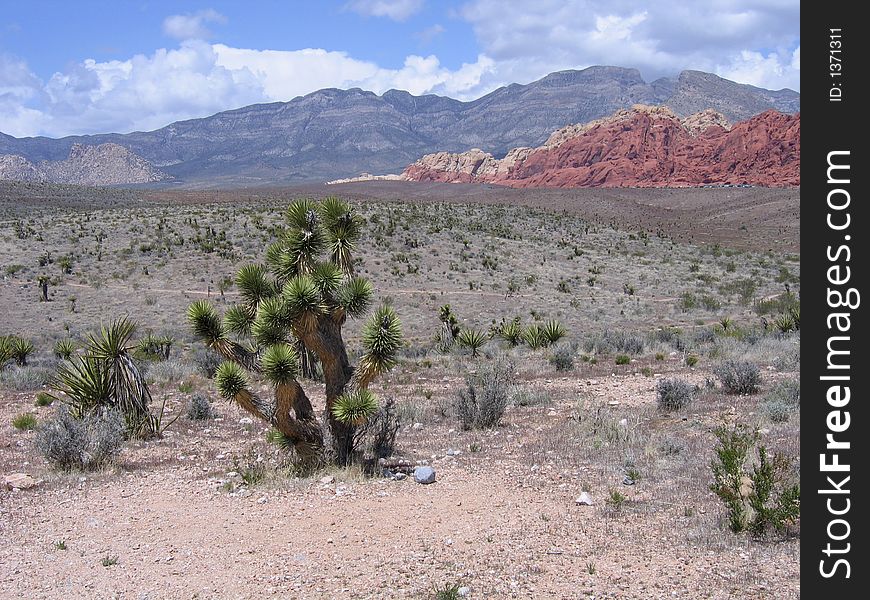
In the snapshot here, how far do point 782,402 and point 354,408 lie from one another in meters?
6.05

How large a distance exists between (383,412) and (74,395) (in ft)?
15.4

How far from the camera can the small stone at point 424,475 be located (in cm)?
738

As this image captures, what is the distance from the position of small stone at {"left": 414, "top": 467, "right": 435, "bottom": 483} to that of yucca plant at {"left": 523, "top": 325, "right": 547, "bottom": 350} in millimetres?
12312

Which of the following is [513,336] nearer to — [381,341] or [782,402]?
[782,402]

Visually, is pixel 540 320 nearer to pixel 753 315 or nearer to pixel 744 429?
pixel 753 315

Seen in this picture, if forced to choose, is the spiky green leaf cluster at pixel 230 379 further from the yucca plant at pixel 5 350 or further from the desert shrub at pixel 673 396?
the yucca plant at pixel 5 350

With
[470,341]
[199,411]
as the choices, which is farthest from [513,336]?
[199,411]

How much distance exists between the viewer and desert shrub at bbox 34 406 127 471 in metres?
8.04

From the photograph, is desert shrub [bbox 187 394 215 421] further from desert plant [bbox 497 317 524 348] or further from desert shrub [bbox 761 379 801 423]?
desert plant [bbox 497 317 524 348]

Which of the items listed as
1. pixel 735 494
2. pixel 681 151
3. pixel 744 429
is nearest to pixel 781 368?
pixel 744 429

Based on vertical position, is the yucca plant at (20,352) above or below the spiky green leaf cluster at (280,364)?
below

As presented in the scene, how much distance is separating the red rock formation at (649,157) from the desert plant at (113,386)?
92.8m

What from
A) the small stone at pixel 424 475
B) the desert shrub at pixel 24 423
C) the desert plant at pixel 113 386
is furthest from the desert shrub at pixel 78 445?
the small stone at pixel 424 475
